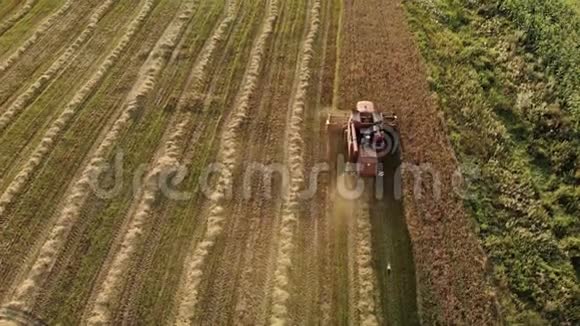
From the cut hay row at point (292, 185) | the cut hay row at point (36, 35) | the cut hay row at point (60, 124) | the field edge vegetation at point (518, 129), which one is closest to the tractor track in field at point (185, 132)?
the cut hay row at point (292, 185)

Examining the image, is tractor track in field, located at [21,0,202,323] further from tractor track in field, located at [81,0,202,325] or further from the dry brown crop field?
tractor track in field, located at [81,0,202,325]

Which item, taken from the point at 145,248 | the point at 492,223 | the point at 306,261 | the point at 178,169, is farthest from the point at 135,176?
the point at 492,223

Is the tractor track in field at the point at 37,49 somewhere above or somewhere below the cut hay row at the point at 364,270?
above

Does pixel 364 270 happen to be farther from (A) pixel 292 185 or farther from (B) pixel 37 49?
(B) pixel 37 49

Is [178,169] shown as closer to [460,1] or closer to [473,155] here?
[473,155]

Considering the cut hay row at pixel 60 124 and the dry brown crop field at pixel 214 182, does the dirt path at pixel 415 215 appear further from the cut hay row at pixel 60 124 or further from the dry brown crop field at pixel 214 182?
the cut hay row at pixel 60 124

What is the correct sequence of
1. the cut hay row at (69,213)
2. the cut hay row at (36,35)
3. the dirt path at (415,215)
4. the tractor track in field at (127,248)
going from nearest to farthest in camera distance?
the tractor track in field at (127,248)
the dirt path at (415,215)
the cut hay row at (69,213)
the cut hay row at (36,35)
